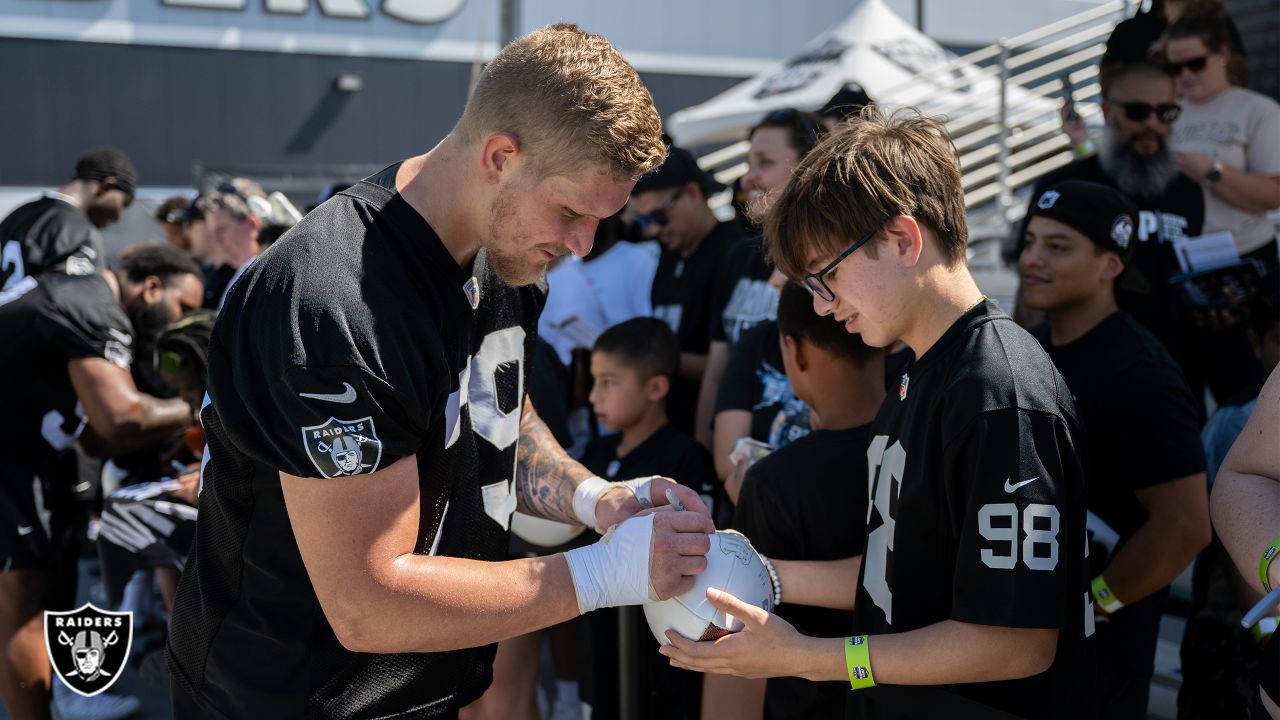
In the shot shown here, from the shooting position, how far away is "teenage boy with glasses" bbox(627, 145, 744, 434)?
16.5 feet

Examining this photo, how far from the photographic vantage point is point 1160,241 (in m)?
4.40

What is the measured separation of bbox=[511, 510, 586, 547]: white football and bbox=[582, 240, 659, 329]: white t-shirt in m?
1.60

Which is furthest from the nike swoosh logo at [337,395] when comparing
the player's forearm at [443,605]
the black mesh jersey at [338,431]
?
the player's forearm at [443,605]

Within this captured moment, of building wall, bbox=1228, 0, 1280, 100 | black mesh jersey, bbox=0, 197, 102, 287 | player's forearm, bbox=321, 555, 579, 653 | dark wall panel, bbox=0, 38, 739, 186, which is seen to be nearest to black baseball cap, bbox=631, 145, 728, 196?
black mesh jersey, bbox=0, 197, 102, 287

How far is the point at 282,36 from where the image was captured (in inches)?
676

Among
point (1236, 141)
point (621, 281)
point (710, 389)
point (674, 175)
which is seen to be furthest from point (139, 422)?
point (1236, 141)

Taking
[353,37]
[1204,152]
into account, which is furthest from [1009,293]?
[353,37]

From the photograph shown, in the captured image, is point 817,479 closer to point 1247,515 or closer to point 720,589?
point 720,589

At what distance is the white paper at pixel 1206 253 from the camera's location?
4.35 metres

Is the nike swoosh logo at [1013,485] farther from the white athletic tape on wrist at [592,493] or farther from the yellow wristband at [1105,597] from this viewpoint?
the yellow wristband at [1105,597]

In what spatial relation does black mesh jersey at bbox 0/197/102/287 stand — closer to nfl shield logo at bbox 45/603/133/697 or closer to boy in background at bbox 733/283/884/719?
nfl shield logo at bbox 45/603/133/697

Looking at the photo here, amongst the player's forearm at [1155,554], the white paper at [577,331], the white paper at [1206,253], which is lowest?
the white paper at [577,331]

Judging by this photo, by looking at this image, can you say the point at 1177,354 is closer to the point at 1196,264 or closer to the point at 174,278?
the point at 1196,264

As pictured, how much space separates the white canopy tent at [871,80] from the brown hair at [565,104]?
8.44 metres
